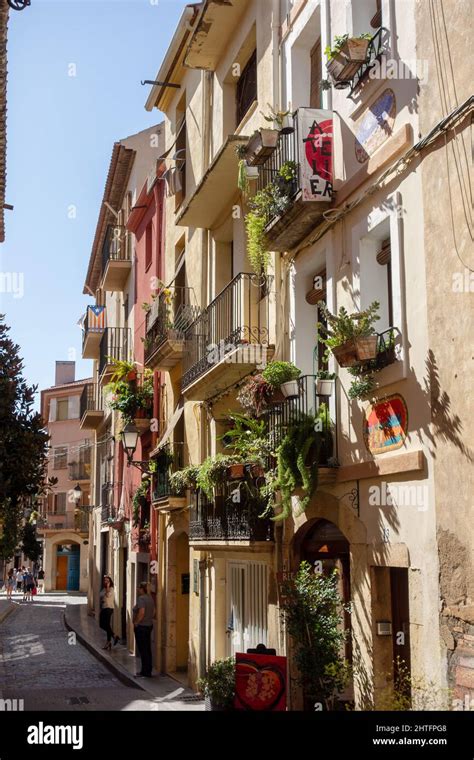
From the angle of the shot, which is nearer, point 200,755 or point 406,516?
point 200,755

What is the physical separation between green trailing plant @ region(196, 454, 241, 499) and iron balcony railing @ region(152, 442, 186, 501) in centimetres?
382

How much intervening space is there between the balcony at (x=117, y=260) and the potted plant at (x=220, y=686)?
57.7 ft

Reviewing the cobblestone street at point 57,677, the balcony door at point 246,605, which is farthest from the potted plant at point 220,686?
the cobblestone street at point 57,677

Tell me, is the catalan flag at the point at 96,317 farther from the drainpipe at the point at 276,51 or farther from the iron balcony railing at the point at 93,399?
the drainpipe at the point at 276,51

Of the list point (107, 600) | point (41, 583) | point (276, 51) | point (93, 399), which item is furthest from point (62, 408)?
point (276, 51)

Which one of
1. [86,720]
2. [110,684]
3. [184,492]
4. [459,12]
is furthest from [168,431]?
[459,12]

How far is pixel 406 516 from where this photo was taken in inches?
343

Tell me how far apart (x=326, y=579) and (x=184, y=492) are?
24.2ft

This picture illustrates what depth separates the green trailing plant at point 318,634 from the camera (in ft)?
31.3

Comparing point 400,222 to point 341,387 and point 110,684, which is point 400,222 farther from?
point 110,684

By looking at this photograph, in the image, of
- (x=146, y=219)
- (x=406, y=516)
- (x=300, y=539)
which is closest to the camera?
(x=406, y=516)

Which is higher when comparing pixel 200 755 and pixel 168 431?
pixel 168 431

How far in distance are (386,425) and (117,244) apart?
66.7 feet

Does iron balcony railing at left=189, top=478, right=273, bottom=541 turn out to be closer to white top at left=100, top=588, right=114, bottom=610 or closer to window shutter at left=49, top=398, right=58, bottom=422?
white top at left=100, top=588, right=114, bottom=610
